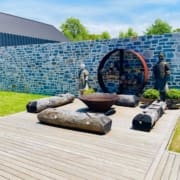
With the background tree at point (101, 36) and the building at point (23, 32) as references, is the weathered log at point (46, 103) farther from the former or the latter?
the background tree at point (101, 36)

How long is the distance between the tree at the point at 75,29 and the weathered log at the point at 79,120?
39.9 m

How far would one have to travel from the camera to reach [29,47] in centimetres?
1079

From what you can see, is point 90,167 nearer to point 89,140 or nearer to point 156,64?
point 89,140

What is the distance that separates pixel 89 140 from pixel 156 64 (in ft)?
14.2

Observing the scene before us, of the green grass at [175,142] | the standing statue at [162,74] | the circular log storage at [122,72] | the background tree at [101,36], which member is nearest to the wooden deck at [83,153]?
the green grass at [175,142]

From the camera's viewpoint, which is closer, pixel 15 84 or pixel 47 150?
pixel 47 150

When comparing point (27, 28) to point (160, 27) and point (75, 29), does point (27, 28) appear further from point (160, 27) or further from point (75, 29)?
point (160, 27)

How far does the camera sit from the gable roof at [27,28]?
20469 millimetres

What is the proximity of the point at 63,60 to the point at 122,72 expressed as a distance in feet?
9.91

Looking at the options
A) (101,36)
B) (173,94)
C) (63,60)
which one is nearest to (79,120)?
(173,94)

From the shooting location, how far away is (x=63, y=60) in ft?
32.0

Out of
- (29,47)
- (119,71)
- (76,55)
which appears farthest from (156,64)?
(29,47)

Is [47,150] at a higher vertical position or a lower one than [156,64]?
lower

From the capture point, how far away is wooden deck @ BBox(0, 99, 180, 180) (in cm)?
276
